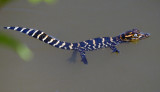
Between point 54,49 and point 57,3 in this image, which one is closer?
point 54,49

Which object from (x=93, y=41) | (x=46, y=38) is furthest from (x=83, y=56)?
(x=46, y=38)

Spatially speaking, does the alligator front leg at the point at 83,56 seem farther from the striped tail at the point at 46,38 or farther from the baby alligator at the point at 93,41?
the striped tail at the point at 46,38

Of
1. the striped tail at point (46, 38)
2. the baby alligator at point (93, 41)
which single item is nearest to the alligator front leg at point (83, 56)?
the baby alligator at point (93, 41)

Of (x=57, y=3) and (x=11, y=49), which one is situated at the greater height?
(x=57, y=3)

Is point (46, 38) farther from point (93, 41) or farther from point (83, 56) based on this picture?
point (93, 41)

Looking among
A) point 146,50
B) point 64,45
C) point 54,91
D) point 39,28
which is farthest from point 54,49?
point 146,50

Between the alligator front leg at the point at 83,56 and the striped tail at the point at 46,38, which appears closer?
the alligator front leg at the point at 83,56

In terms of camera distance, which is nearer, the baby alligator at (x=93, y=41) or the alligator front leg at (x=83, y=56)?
the alligator front leg at (x=83, y=56)

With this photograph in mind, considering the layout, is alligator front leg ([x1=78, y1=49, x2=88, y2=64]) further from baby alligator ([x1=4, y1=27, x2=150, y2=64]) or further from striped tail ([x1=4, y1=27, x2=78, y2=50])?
striped tail ([x1=4, y1=27, x2=78, y2=50])

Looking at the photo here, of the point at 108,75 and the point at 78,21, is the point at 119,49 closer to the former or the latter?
the point at 108,75

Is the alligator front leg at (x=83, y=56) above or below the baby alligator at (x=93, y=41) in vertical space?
below

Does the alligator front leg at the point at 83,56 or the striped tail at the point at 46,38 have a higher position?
the striped tail at the point at 46,38
